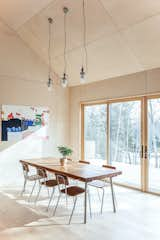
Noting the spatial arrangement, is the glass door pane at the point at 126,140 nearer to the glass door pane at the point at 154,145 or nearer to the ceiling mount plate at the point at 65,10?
the glass door pane at the point at 154,145

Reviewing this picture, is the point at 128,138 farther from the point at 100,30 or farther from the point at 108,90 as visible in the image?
the point at 100,30

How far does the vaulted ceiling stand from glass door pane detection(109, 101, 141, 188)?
923 millimetres

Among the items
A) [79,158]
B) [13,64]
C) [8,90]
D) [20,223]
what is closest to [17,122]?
[8,90]

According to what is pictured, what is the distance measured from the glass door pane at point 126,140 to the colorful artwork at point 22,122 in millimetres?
1975

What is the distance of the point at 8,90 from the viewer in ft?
18.9

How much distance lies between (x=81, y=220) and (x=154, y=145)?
2432mm

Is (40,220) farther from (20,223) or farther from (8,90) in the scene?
(8,90)

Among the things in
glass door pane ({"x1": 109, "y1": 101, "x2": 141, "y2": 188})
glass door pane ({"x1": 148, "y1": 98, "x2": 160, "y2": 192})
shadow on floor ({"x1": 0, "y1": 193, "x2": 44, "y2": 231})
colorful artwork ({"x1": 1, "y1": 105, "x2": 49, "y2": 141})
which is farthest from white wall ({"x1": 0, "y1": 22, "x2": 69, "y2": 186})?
glass door pane ({"x1": 148, "y1": 98, "x2": 160, "y2": 192})

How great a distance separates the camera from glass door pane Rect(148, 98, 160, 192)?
191 inches

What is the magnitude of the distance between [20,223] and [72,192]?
0.92 metres

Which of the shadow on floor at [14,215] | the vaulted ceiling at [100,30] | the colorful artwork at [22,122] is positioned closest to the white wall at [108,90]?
the vaulted ceiling at [100,30]

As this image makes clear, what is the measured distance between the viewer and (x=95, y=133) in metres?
6.38

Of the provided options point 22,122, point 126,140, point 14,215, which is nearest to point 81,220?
point 14,215

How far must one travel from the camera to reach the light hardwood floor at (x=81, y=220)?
2965 millimetres
